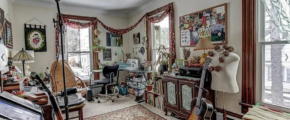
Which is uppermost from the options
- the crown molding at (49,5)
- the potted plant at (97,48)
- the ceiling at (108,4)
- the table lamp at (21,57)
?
the ceiling at (108,4)

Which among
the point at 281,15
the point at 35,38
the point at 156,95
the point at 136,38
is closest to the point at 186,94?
the point at 156,95

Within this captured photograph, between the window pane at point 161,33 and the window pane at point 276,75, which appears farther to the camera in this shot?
the window pane at point 161,33

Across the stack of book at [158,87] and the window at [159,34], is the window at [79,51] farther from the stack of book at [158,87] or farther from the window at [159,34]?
the stack of book at [158,87]

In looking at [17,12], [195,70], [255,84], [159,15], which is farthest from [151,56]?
[17,12]

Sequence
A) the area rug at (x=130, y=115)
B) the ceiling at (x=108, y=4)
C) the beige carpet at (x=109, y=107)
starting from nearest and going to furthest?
the area rug at (x=130, y=115) → the beige carpet at (x=109, y=107) → the ceiling at (x=108, y=4)

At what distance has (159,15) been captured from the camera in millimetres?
3750

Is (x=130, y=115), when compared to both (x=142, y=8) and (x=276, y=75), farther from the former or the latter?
(x=142, y=8)

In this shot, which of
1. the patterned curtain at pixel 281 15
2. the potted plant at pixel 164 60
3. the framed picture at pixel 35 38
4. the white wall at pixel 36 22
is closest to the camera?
the patterned curtain at pixel 281 15

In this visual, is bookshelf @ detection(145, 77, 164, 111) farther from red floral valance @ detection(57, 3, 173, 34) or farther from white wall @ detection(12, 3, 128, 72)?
white wall @ detection(12, 3, 128, 72)

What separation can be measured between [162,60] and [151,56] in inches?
29.0

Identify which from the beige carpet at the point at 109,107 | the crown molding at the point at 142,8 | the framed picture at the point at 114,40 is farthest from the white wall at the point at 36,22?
the beige carpet at the point at 109,107

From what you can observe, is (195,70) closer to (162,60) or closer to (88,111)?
(162,60)

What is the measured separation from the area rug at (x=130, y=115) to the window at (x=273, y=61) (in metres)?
1.63

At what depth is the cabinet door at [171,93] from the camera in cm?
261
